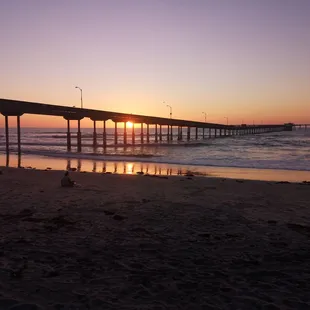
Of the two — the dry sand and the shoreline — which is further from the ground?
the dry sand

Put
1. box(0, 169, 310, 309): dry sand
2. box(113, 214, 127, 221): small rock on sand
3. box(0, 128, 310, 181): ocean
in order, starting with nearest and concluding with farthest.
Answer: box(0, 169, 310, 309): dry sand, box(113, 214, 127, 221): small rock on sand, box(0, 128, 310, 181): ocean

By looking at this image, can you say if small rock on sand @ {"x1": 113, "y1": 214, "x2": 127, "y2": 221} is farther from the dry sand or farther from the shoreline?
the shoreline

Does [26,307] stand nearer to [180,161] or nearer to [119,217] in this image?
[119,217]

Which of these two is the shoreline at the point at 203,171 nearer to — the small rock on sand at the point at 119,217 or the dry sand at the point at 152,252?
the dry sand at the point at 152,252

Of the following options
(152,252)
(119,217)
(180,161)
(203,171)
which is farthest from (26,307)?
(180,161)

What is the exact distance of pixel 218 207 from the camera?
8.48 meters

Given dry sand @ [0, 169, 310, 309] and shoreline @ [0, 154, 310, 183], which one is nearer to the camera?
dry sand @ [0, 169, 310, 309]

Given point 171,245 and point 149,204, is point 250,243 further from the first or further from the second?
point 149,204

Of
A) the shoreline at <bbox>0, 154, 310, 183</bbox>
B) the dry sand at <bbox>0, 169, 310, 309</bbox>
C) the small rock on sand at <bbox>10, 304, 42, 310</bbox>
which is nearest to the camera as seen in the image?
the small rock on sand at <bbox>10, 304, 42, 310</bbox>

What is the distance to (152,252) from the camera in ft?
17.1

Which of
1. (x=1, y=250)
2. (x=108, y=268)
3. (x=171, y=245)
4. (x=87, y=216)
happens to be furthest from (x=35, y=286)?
(x=87, y=216)

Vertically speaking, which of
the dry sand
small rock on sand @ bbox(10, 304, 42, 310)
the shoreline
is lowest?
the shoreline

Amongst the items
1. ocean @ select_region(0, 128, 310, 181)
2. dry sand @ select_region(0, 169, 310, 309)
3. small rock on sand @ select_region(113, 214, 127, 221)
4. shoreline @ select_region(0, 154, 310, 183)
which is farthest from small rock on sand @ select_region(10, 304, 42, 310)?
ocean @ select_region(0, 128, 310, 181)

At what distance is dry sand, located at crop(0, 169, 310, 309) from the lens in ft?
12.3
